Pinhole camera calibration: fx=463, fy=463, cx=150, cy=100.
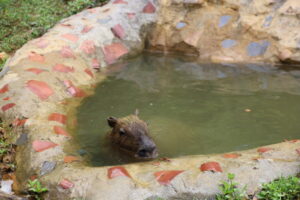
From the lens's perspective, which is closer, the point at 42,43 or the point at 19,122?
the point at 19,122

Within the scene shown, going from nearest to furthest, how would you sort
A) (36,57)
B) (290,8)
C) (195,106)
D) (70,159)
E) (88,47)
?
(70,159) → (195,106) → (36,57) → (88,47) → (290,8)

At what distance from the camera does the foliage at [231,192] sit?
4.50m

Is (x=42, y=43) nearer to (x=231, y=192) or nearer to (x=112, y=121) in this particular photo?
(x=112, y=121)

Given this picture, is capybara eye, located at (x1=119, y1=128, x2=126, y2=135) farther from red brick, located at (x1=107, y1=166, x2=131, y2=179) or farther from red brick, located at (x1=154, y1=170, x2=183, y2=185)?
red brick, located at (x1=154, y1=170, x2=183, y2=185)

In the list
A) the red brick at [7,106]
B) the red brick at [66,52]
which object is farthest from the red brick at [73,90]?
the red brick at [7,106]

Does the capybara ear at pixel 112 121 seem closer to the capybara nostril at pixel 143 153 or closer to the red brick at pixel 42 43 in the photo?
the capybara nostril at pixel 143 153

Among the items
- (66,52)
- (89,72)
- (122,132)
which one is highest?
(66,52)

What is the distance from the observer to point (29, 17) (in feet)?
37.9

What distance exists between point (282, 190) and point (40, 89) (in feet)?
13.3

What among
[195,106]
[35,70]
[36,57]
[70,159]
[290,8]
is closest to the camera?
[70,159]

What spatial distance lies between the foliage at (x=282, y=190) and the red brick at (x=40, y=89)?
145 inches

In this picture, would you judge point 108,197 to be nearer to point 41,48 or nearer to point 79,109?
point 79,109

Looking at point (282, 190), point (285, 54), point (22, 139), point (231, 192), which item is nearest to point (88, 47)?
point (22, 139)

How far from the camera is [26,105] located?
6.50 meters
